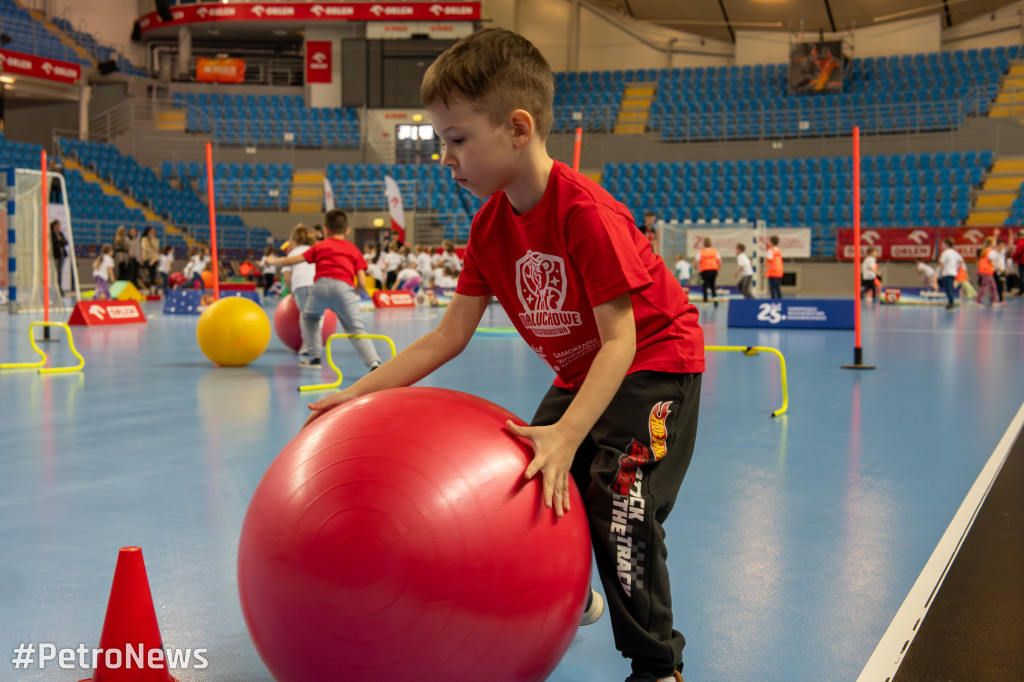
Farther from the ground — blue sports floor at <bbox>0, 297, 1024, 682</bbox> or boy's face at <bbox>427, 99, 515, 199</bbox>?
boy's face at <bbox>427, 99, 515, 199</bbox>

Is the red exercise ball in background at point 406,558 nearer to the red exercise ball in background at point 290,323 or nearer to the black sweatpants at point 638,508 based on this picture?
the black sweatpants at point 638,508

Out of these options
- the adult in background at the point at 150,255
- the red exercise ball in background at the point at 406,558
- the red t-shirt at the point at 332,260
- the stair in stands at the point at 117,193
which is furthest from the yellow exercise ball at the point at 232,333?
the stair in stands at the point at 117,193

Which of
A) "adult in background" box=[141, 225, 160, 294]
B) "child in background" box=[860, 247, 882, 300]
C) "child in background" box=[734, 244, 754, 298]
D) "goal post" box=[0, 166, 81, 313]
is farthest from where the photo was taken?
"adult in background" box=[141, 225, 160, 294]

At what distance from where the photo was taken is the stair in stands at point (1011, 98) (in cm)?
3045

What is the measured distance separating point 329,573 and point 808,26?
39.1 meters

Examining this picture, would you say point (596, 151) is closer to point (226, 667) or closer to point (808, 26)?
point (808, 26)

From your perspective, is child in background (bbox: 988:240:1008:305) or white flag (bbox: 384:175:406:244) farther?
white flag (bbox: 384:175:406:244)

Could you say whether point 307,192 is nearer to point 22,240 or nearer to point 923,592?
point 22,240

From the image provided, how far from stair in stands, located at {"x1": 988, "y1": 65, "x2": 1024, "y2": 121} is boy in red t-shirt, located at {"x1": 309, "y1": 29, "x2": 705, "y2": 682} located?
109ft

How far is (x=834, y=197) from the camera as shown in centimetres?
2992

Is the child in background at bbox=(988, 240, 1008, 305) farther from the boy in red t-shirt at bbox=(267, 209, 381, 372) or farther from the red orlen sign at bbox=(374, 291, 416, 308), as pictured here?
the boy in red t-shirt at bbox=(267, 209, 381, 372)

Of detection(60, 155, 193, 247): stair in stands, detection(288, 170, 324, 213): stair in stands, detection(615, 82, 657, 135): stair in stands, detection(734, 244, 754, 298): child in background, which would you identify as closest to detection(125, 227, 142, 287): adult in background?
detection(60, 155, 193, 247): stair in stands

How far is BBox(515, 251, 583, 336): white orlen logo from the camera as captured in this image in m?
2.23

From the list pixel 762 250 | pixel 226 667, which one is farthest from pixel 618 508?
pixel 762 250
